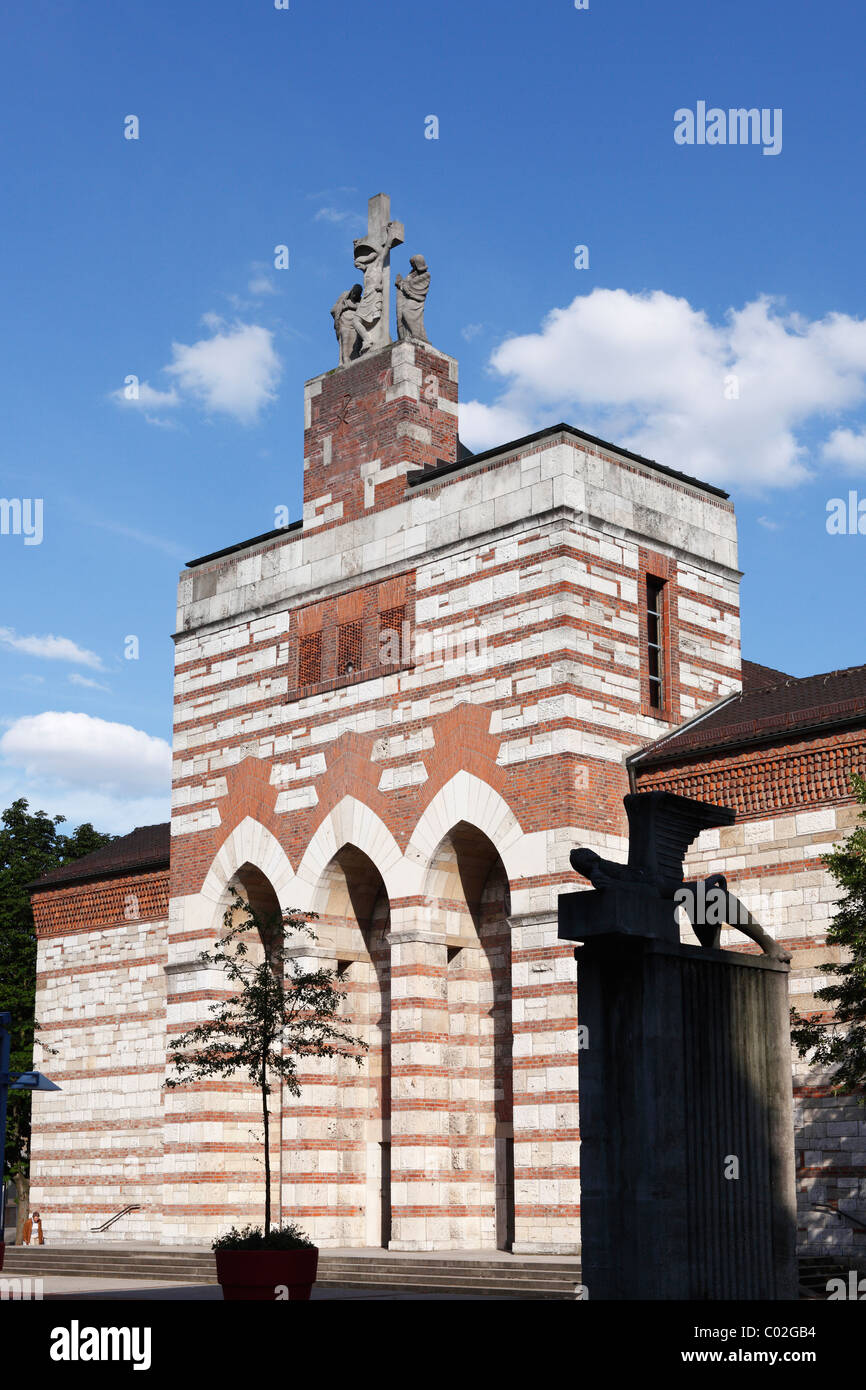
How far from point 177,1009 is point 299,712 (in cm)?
573

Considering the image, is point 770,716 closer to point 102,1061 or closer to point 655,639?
point 655,639

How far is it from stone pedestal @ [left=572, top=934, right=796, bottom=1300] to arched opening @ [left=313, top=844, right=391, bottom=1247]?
13893mm

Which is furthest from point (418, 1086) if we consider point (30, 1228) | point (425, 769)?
point (30, 1228)

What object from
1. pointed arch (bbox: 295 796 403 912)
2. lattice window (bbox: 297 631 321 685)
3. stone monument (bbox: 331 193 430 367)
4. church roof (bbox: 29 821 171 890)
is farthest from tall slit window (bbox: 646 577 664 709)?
church roof (bbox: 29 821 171 890)

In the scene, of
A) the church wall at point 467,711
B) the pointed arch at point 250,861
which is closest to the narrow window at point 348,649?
the church wall at point 467,711

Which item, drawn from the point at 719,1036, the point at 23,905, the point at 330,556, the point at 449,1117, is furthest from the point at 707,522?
the point at 23,905

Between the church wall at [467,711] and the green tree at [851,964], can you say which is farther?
the church wall at [467,711]

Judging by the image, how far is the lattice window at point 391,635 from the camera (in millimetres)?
26594

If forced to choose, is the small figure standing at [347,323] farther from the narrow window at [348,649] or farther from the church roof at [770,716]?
the church roof at [770,716]

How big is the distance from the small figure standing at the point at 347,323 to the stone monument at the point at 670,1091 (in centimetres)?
1839

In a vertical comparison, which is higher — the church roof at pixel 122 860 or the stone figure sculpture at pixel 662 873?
the church roof at pixel 122 860

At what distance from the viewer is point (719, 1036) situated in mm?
12211

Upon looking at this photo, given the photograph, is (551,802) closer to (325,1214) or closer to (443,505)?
(443,505)

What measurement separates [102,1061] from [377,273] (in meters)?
15.8
